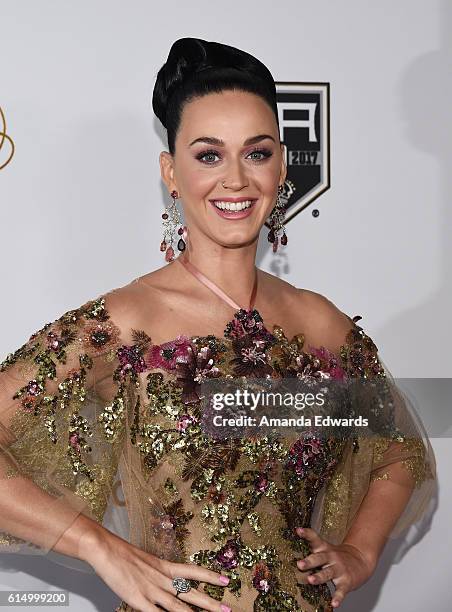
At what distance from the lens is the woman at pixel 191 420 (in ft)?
6.39

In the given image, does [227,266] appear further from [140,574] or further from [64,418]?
[140,574]

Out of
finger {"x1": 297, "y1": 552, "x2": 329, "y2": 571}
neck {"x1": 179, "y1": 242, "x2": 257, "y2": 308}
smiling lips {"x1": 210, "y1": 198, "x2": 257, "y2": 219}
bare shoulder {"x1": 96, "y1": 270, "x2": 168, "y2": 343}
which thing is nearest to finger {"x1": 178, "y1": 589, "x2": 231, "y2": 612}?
finger {"x1": 297, "y1": 552, "x2": 329, "y2": 571}

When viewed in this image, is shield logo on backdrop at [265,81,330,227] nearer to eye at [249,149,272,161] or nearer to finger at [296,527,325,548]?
eye at [249,149,272,161]

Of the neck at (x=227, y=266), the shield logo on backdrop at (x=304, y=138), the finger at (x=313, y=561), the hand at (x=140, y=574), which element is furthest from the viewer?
the shield logo on backdrop at (x=304, y=138)

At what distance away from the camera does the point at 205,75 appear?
2.10 metres

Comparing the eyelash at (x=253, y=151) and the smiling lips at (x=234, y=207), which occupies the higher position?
the eyelash at (x=253, y=151)

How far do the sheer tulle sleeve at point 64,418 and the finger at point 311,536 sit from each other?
1.31 ft

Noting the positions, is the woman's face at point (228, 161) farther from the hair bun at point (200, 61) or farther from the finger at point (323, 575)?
the finger at point (323, 575)

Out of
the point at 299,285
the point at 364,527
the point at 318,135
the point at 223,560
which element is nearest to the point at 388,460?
the point at 364,527

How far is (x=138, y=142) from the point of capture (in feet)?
8.88

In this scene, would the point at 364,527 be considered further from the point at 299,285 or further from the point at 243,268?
the point at 299,285

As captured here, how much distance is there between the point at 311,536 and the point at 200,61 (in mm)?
1015

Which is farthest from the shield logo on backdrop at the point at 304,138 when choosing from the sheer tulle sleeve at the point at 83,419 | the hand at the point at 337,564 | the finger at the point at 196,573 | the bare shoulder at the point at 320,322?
the finger at the point at 196,573

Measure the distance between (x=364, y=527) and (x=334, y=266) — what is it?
2.96 ft
